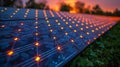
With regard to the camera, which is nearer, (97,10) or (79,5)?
(97,10)

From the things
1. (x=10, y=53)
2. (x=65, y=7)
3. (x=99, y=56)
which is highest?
(x=65, y=7)

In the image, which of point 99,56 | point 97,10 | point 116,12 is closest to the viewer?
point 99,56

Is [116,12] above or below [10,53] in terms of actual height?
above

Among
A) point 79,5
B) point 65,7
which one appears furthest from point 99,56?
point 79,5

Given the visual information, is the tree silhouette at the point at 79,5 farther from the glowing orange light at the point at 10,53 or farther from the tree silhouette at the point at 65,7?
the glowing orange light at the point at 10,53

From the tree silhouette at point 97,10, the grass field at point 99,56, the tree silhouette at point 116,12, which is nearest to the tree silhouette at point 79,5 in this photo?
the tree silhouette at point 97,10

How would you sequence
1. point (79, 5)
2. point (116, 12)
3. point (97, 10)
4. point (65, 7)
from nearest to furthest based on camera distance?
point (116, 12)
point (97, 10)
point (65, 7)
point (79, 5)

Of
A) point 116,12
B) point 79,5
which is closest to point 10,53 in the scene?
point 116,12

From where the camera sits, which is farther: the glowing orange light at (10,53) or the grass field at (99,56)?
the grass field at (99,56)

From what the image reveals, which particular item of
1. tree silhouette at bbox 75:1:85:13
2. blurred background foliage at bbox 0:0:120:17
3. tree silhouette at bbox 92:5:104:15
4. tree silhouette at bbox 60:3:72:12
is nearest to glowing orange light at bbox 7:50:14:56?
blurred background foliage at bbox 0:0:120:17

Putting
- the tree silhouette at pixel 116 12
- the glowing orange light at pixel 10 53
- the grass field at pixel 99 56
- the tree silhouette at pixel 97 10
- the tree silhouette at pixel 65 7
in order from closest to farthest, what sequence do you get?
the glowing orange light at pixel 10 53 → the grass field at pixel 99 56 → the tree silhouette at pixel 116 12 → the tree silhouette at pixel 97 10 → the tree silhouette at pixel 65 7

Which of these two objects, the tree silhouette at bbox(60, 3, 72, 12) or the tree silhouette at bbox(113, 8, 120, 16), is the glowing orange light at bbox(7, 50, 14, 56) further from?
the tree silhouette at bbox(60, 3, 72, 12)

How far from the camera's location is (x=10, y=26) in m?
3.99

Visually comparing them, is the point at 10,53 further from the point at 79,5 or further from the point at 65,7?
the point at 79,5
